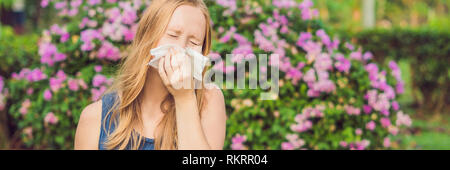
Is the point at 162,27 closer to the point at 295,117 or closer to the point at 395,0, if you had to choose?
the point at 295,117

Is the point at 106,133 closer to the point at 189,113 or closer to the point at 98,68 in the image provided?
the point at 189,113

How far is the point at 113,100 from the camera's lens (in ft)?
5.57

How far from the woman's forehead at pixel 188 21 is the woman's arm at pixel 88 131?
1.37 feet

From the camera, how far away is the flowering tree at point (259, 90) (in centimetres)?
318

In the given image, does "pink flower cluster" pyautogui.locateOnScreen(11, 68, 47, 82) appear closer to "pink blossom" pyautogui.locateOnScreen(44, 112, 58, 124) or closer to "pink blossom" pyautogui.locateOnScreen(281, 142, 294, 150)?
"pink blossom" pyautogui.locateOnScreen(44, 112, 58, 124)

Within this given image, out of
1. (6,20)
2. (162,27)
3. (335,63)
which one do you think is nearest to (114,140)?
(162,27)

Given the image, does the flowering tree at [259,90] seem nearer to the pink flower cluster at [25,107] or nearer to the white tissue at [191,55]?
the pink flower cluster at [25,107]

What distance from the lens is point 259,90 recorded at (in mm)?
3195

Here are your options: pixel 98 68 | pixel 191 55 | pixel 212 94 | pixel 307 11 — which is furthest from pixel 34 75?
pixel 191 55

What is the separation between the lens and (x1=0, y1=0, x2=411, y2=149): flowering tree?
10.4 feet

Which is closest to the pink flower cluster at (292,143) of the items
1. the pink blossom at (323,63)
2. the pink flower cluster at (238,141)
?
the pink flower cluster at (238,141)

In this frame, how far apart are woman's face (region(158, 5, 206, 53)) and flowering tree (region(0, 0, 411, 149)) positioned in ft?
5.31

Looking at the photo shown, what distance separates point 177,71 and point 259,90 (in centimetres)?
183

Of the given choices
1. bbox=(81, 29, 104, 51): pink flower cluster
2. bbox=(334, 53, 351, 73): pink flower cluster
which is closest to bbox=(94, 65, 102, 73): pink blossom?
bbox=(81, 29, 104, 51): pink flower cluster
